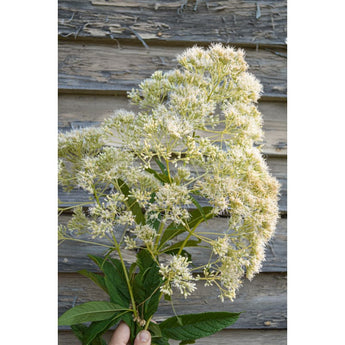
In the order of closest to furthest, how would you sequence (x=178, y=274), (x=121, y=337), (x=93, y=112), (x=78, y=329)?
(x=178, y=274) < (x=121, y=337) < (x=78, y=329) < (x=93, y=112)

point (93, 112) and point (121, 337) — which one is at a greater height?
point (93, 112)

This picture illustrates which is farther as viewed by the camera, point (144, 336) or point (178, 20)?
point (178, 20)

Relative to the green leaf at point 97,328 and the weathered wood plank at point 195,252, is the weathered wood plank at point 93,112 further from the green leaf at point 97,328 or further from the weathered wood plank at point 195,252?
the green leaf at point 97,328

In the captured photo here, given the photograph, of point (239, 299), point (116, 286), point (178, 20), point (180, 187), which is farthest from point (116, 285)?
point (178, 20)

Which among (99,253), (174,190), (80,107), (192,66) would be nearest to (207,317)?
(174,190)

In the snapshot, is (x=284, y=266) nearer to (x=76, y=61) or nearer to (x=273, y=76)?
(x=273, y=76)

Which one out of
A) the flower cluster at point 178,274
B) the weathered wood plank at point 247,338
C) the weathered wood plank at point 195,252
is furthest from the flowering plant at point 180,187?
the weathered wood plank at point 247,338

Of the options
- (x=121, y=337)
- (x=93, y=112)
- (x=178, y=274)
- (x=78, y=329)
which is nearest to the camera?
(x=178, y=274)

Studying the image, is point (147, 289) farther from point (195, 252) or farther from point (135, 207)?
point (195, 252)
